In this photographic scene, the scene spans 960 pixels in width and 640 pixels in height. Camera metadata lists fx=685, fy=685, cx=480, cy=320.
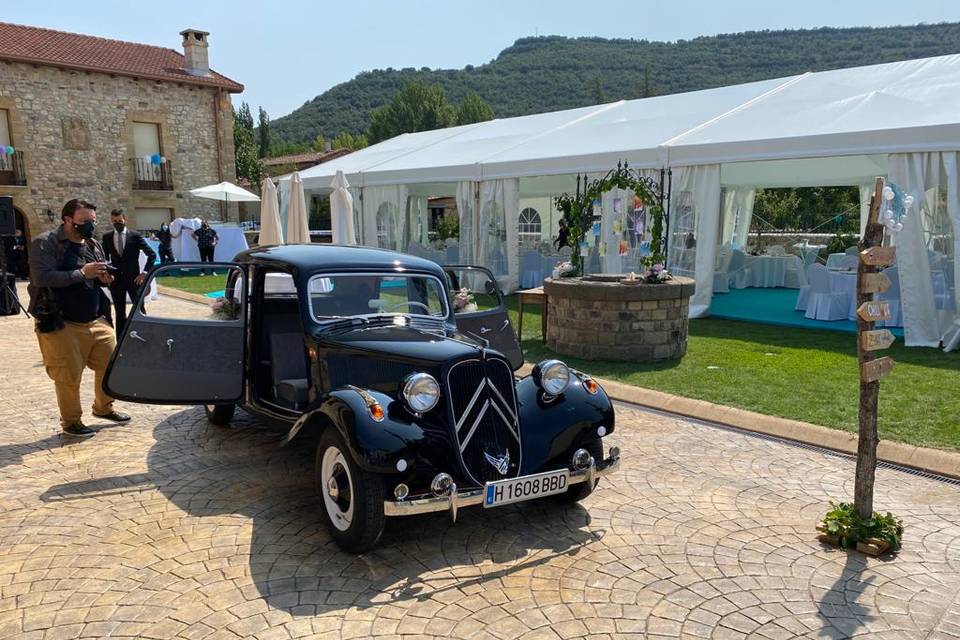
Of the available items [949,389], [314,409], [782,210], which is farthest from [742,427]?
[782,210]

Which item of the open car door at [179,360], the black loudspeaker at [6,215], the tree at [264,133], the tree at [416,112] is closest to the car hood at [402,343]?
the open car door at [179,360]

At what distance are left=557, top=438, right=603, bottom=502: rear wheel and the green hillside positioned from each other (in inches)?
2117

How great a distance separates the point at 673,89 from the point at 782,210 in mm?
40126

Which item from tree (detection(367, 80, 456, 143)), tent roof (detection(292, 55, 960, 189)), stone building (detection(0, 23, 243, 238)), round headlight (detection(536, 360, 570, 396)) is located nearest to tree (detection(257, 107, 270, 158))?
tree (detection(367, 80, 456, 143))

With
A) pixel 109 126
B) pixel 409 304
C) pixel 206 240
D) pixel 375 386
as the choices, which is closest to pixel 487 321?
pixel 409 304

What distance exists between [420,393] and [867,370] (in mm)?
2357

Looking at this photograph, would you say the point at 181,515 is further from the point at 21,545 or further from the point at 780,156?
the point at 780,156

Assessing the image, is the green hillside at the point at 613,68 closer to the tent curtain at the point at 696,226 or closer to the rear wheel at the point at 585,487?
the tent curtain at the point at 696,226

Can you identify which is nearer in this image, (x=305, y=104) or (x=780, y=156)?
(x=780, y=156)

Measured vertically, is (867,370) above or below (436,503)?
above

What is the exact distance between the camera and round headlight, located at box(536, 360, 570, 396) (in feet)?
13.1

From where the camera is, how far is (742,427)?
5730 millimetres

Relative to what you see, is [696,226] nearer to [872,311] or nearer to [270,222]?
[872,311]

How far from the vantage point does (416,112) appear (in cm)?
5494
